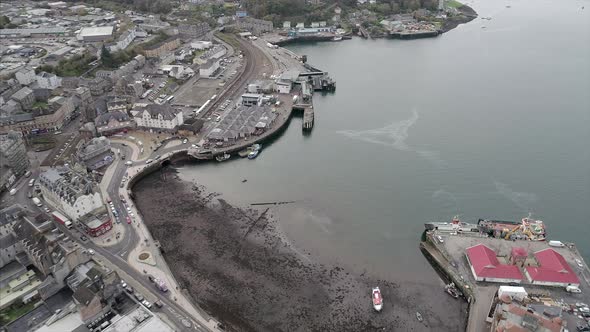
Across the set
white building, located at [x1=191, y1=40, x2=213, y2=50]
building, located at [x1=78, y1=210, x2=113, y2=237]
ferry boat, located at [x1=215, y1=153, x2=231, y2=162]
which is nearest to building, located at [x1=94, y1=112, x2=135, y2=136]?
ferry boat, located at [x1=215, y1=153, x2=231, y2=162]

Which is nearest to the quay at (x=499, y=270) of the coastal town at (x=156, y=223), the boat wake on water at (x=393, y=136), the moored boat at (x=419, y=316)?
the coastal town at (x=156, y=223)

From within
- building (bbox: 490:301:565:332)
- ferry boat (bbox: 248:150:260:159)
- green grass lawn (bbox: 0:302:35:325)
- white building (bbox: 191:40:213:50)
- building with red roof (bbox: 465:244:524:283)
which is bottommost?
building with red roof (bbox: 465:244:524:283)

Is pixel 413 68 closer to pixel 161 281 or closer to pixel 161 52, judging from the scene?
pixel 161 52

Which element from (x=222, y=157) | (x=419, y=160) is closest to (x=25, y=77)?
(x=222, y=157)

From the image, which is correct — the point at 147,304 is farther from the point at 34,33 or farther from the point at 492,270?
the point at 34,33

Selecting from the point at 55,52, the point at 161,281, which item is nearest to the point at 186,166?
the point at 161,281

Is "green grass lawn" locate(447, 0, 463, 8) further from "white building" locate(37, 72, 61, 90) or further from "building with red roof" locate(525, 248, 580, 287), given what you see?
"building with red roof" locate(525, 248, 580, 287)

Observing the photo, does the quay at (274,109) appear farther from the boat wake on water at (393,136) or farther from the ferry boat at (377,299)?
the ferry boat at (377,299)
